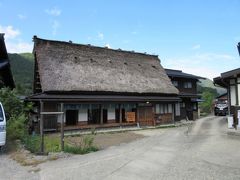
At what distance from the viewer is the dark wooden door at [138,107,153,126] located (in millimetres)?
24597

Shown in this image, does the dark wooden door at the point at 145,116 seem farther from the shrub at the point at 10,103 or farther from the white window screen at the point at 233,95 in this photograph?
the shrub at the point at 10,103

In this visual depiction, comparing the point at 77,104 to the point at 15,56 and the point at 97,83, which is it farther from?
the point at 15,56

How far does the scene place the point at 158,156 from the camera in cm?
998

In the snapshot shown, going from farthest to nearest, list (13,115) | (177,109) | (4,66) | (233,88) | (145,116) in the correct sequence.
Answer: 1. (177,109)
2. (145,116)
3. (4,66)
4. (233,88)
5. (13,115)

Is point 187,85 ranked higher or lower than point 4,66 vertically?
lower

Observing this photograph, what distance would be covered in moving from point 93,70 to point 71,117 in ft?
16.0

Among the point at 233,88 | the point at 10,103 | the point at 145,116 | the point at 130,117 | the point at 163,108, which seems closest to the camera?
the point at 10,103

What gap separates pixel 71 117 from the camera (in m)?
21.0

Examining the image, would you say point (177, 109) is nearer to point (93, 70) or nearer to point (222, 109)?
point (222, 109)

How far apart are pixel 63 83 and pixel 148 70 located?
10.9m

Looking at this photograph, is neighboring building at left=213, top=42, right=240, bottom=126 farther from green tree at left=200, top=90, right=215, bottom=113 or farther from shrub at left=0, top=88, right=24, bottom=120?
green tree at left=200, top=90, right=215, bottom=113

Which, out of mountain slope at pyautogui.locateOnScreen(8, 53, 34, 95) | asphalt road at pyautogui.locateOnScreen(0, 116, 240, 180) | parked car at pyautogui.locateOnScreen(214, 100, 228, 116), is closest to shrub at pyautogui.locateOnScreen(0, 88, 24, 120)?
asphalt road at pyautogui.locateOnScreen(0, 116, 240, 180)

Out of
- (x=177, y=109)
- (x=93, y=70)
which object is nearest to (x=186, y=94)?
(x=177, y=109)

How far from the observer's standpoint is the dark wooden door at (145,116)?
24.6 m
